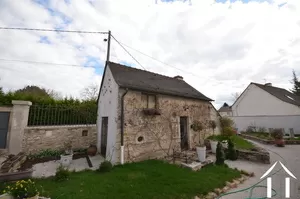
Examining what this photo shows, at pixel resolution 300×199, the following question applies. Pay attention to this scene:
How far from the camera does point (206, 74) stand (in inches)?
599

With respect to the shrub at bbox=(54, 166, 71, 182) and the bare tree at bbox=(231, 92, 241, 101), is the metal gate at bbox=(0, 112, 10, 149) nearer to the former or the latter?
the shrub at bbox=(54, 166, 71, 182)

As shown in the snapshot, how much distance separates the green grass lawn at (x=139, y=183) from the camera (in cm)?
406

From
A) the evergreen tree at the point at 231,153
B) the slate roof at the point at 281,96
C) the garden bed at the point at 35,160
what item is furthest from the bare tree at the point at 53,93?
the slate roof at the point at 281,96

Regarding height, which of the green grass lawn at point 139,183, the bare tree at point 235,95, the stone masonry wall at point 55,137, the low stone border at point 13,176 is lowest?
the green grass lawn at point 139,183

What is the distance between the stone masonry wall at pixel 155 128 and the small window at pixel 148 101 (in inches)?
8.7

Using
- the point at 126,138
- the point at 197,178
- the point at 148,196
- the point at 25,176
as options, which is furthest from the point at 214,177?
Answer: the point at 25,176

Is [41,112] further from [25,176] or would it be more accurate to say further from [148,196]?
[148,196]

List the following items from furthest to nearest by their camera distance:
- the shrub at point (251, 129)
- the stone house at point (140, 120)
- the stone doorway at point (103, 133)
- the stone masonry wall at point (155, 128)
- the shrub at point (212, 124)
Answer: the shrub at point (251, 129)
the shrub at point (212, 124)
the stone doorway at point (103, 133)
the stone masonry wall at point (155, 128)
the stone house at point (140, 120)

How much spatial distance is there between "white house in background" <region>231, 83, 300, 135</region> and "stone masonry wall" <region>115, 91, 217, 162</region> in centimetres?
1404

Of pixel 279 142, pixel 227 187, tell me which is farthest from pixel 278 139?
pixel 227 187

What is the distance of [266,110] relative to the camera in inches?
738

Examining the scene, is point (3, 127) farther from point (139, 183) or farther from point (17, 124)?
point (139, 183)

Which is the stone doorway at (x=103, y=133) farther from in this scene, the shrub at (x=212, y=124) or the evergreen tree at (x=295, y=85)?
the evergreen tree at (x=295, y=85)

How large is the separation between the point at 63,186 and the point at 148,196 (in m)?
2.77
